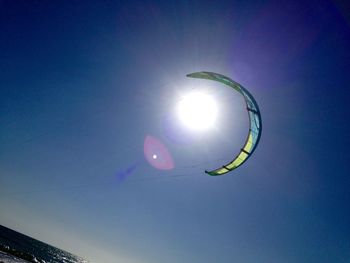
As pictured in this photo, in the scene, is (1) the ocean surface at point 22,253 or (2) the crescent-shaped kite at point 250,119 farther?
(1) the ocean surface at point 22,253

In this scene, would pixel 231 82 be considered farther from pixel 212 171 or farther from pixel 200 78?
pixel 212 171

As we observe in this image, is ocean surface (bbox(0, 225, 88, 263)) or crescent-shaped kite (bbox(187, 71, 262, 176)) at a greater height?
crescent-shaped kite (bbox(187, 71, 262, 176))

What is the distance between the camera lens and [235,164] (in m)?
14.6

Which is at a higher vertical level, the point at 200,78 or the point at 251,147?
the point at 200,78

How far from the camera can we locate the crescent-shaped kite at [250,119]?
40.5 feet

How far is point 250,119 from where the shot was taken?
44.3 feet

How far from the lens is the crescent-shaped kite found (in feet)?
40.5

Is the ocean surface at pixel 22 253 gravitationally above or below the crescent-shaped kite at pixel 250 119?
below

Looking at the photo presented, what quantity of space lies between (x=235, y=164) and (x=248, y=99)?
12.5 feet

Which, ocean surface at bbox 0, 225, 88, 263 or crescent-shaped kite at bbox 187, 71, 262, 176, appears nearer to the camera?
crescent-shaped kite at bbox 187, 71, 262, 176

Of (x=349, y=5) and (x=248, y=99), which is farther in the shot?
(x=248, y=99)

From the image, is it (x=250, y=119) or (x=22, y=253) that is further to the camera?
(x=22, y=253)

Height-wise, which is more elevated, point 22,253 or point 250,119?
point 250,119

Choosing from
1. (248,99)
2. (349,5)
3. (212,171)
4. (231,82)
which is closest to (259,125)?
(248,99)
